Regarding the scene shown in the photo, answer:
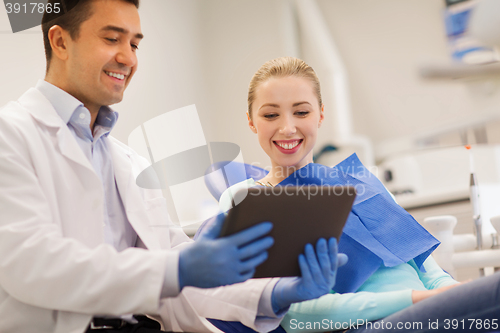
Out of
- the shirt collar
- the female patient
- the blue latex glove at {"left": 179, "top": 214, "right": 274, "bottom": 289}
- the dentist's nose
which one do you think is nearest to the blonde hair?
the female patient

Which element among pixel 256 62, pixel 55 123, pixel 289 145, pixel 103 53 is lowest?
pixel 289 145

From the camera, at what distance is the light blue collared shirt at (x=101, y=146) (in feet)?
3.39

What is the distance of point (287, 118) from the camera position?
48.4 inches

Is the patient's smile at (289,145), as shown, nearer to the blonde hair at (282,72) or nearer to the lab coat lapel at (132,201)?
the blonde hair at (282,72)

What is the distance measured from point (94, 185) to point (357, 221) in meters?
0.67

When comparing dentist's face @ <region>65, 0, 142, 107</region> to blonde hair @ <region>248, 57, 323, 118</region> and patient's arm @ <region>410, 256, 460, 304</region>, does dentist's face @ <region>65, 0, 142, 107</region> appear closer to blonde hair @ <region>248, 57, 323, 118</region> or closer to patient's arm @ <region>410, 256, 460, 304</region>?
blonde hair @ <region>248, 57, 323, 118</region>

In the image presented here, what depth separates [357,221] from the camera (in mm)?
1146

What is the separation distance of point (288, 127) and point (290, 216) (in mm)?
457

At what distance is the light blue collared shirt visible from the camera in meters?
1.03

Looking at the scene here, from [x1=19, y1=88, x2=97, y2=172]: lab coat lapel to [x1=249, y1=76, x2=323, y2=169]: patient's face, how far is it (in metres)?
0.51

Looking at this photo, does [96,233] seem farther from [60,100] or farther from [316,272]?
[316,272]

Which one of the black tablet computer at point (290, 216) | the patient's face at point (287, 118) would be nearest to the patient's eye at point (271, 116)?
the patient's face at point (287, 118)

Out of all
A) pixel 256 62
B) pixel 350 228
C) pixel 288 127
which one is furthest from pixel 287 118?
pixel 256 62

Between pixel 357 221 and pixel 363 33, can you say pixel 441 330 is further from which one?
pixel 363 33
